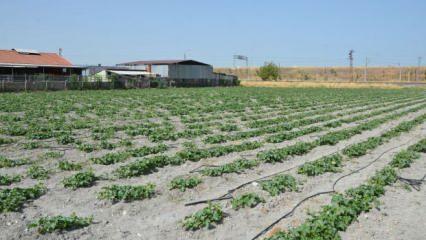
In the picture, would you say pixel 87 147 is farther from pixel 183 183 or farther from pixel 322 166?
pixel 322 166

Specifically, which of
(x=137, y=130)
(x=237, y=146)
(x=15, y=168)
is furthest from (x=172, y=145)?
(x=15, y=168)

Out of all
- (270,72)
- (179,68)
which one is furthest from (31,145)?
(270,72)

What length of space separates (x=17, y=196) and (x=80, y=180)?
4.46 feet

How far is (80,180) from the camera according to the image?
812 centimetres

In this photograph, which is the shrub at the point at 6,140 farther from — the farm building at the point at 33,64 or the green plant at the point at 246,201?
the farm building at the point at 33,64

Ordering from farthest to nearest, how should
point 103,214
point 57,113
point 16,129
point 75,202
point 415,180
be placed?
point 57,113 < point 16,129 < point 415,180 < point 75,202 < point 103,214

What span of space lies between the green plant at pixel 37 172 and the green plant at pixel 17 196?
847mm

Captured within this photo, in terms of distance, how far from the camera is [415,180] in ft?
29.7

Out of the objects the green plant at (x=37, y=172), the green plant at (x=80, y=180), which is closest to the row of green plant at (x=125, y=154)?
the green plant at (x=37, y=172)

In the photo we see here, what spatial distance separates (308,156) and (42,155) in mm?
6930

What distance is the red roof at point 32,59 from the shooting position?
52.5m

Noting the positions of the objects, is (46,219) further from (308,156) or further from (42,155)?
(308,156)

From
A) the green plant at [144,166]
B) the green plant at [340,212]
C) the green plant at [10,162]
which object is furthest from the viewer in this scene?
the green plant at [10,162]

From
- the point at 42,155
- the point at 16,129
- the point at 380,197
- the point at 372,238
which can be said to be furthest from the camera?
the point at 16,129
